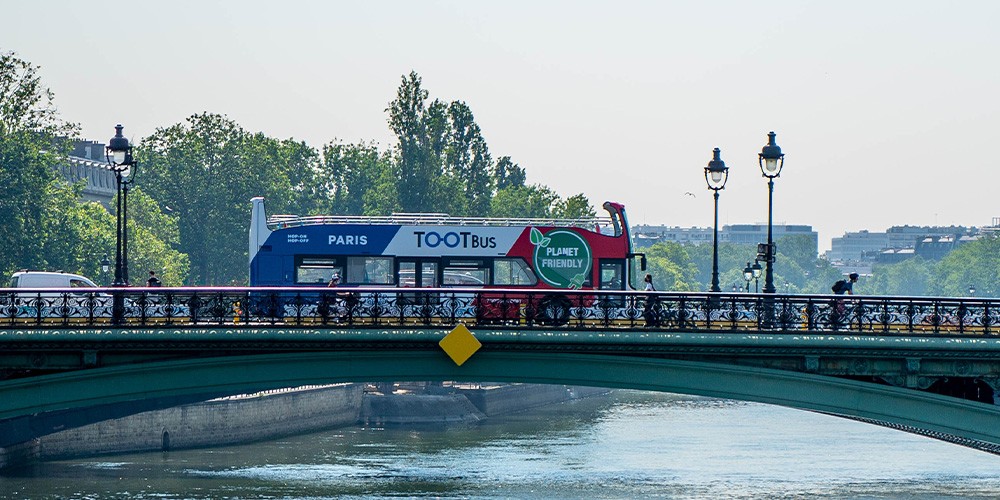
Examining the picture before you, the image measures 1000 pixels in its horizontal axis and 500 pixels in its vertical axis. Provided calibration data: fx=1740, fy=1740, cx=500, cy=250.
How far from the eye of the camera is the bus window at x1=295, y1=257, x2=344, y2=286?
146 feet

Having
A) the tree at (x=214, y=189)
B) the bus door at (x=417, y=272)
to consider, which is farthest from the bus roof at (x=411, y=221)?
the tree at (x=214, y=189)

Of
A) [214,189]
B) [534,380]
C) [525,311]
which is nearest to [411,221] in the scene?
[525,311]

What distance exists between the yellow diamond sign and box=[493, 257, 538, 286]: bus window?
12935 mm

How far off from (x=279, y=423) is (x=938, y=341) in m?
38.2

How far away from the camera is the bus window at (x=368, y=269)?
4450 cm

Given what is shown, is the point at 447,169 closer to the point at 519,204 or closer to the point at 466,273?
the point at 519,204

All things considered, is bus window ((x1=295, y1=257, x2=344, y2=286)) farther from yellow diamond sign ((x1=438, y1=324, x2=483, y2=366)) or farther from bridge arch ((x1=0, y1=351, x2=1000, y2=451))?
yellow diamond sign ((x1=438, y1=324, x2=483, y2=366))

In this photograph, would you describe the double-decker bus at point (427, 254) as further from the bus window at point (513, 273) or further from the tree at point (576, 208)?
the tree at point (576, 208)

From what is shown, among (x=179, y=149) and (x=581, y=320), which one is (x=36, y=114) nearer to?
(x=179, y=149)

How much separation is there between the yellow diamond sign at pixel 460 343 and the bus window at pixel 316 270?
13262 millimetres

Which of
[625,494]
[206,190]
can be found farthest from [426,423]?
[206,190]

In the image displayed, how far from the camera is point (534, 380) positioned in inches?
1271

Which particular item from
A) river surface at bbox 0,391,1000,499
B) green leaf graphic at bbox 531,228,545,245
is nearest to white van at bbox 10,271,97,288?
river surface at bbox 0,391,1000,499

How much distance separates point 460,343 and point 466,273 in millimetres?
13171
